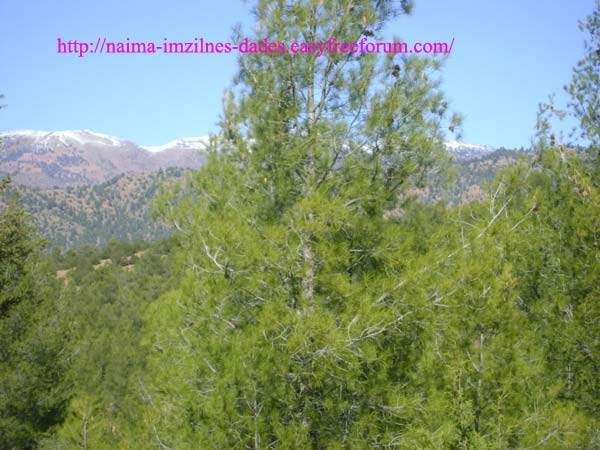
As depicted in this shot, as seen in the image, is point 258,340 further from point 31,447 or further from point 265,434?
point 31,447

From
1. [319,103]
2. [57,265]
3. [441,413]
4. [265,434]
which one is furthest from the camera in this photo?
[57,265]

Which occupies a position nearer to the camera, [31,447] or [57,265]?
[31,447]

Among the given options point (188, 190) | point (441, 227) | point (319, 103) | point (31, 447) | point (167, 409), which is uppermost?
point (319, 103)

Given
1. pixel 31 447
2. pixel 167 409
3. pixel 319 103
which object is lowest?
pixel 31 447

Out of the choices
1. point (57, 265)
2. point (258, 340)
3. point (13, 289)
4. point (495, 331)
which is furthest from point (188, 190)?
point (57, 265)

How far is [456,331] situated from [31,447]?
1178 cm

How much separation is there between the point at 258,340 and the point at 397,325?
1.35 m

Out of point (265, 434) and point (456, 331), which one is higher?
point (456, 331)

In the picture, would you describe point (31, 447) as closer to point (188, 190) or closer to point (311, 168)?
point (188, 190)

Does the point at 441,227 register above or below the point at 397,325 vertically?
above

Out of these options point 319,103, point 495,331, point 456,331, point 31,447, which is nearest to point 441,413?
point 456,331

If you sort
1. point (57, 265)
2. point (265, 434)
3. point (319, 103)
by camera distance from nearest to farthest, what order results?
1. point (265, 434)
2. point (319, 103)
3. point (57, 265)

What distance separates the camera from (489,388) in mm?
5348

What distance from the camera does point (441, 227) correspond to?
212 inches
